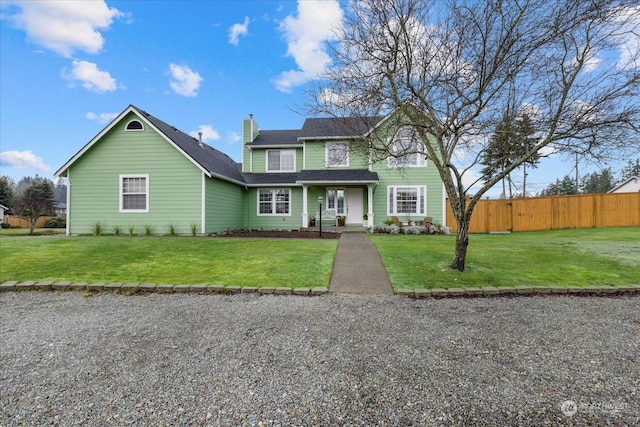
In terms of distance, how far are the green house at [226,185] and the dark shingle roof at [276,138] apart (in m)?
0.17

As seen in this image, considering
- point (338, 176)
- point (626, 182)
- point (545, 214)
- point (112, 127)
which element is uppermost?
point (112, 127)

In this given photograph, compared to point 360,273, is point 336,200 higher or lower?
higher

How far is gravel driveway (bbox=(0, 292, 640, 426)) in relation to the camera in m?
2.17

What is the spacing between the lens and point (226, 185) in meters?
16.1

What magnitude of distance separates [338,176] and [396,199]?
3.77m

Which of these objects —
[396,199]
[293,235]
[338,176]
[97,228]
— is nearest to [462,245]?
[293,235]

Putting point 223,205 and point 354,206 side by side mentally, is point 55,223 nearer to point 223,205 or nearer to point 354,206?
point 223,205

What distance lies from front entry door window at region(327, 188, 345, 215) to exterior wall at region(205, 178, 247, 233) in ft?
18.1

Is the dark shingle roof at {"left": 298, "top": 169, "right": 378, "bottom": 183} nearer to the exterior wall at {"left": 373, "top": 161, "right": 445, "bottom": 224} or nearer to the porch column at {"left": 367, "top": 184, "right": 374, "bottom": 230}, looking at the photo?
the porch column at {"left": 367, "top": 184, "right": 374, "bottom": 230}

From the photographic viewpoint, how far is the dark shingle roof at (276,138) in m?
19.0

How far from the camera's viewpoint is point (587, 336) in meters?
3.48

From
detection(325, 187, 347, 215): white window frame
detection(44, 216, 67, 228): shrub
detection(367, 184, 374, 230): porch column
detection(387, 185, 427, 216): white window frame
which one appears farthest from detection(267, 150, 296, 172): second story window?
detection(44, 216, 67, 228): shrub

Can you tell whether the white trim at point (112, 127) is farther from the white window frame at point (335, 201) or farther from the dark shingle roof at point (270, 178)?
the white window frame at point (335, 201)

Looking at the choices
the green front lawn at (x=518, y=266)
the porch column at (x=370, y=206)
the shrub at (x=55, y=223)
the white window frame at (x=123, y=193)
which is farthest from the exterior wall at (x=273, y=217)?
the shrub at (x=55, y=223)
